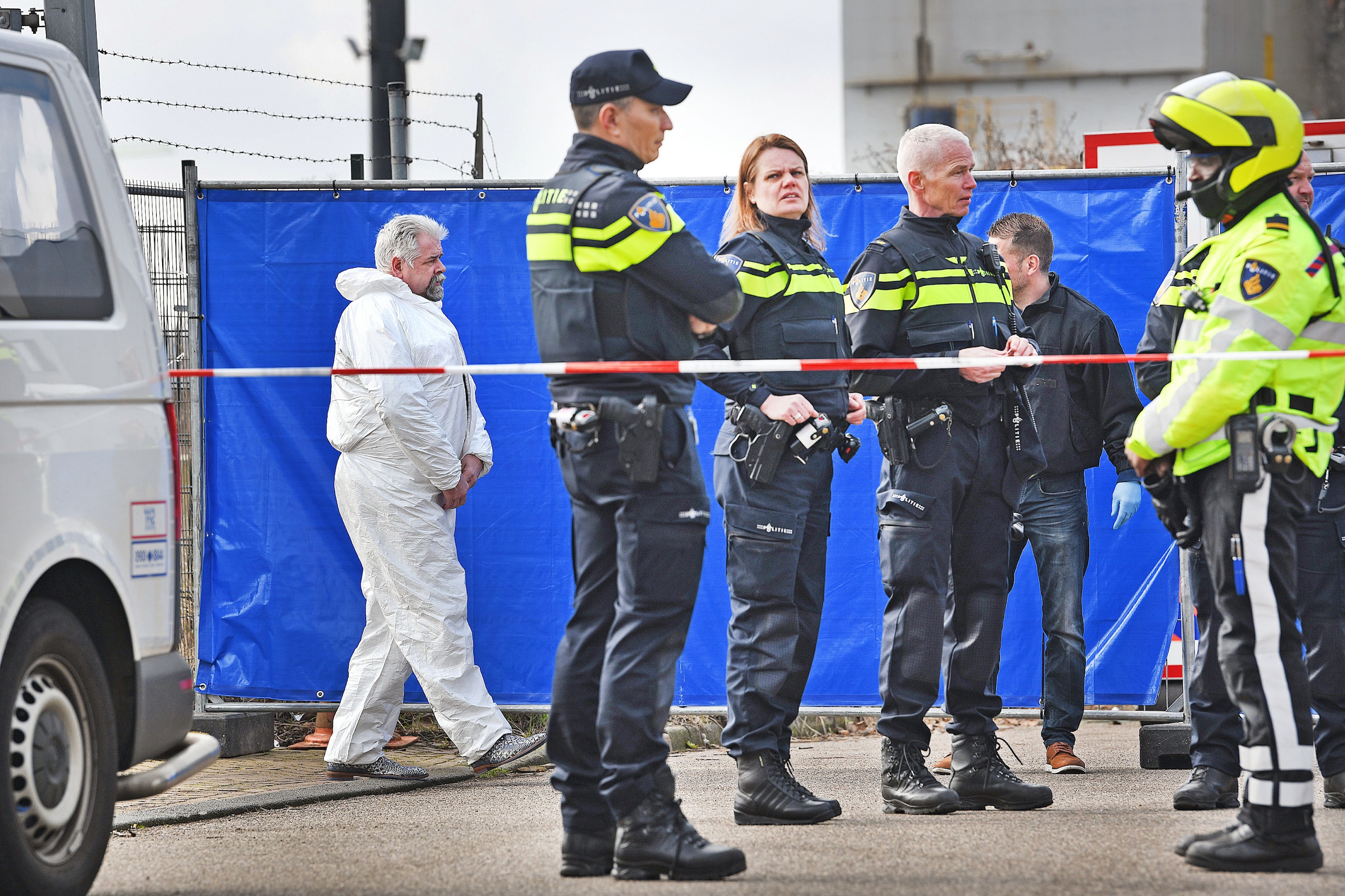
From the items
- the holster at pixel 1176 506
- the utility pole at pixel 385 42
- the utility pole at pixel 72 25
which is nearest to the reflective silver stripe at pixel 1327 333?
the holster at pixel 1176 506

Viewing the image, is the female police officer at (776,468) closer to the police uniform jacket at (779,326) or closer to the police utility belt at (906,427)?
the police uniform jacket at (779,326)

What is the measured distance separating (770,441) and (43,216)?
2.29 metres

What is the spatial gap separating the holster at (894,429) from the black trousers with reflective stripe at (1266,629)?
124 cm

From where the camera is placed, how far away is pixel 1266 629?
4055 millimetres

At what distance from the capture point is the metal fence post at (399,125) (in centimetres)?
779

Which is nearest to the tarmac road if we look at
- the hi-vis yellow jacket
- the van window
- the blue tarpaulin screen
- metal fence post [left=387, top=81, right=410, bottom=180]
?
the blue tarpaulin screen

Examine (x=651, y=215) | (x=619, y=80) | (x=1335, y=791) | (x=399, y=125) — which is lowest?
(x=1335, y=791)

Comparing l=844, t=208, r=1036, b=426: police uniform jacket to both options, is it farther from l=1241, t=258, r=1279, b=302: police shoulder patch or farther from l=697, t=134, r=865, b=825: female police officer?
l=1241, t=258, r=1279, b=302: police shoulder patch

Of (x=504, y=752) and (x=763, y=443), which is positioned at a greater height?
(x=763, y=443)

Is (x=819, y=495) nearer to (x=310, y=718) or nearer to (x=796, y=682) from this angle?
(x=796, y=682)

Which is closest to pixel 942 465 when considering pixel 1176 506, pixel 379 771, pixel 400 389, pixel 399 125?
pixel 1176 506

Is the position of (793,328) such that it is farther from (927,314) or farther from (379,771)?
(379,771)

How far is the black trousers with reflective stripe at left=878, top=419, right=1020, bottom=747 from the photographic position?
518 centimetres

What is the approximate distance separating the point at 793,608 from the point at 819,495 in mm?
430
